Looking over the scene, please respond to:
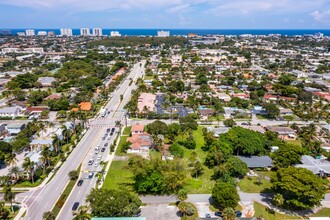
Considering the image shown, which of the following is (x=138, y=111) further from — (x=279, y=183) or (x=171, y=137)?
(x=279, y=183)

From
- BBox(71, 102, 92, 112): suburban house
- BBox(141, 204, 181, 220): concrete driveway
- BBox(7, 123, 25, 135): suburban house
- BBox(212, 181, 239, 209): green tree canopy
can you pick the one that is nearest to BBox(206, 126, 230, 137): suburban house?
BBox(212, 181, 239, 209): green tree canopy

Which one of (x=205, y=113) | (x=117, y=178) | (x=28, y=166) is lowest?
(x=117, y=178)

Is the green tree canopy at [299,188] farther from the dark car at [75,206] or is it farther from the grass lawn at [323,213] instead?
the dark car at [75,206]

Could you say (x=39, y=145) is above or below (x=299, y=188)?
below

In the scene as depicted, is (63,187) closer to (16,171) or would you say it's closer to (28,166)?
(28,166)

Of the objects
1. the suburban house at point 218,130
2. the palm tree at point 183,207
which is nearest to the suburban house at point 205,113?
the suburban house at point 218,130

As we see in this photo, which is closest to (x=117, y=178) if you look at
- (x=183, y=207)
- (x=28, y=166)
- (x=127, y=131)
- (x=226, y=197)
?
(x=28, y=166)
